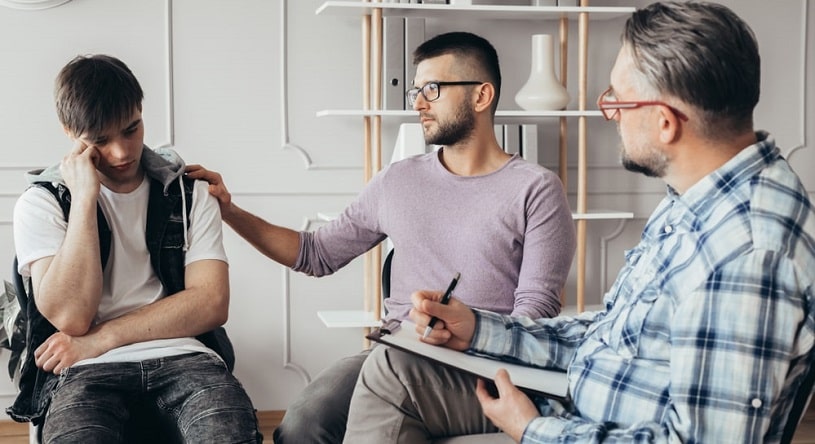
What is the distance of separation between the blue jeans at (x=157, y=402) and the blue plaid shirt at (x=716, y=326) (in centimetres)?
71

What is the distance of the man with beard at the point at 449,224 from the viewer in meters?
2.06

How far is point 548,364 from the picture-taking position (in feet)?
5.34

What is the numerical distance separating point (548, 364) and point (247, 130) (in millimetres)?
1963

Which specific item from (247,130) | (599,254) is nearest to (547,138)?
(599,254)

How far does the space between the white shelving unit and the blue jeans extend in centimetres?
128

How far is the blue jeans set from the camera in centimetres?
175

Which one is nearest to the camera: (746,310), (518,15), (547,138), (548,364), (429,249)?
(746,310)

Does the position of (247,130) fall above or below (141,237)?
above

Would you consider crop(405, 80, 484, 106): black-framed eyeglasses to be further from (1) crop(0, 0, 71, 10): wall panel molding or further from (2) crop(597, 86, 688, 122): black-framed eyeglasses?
(1) crop(0, 0, 71, 10): wall panel molding

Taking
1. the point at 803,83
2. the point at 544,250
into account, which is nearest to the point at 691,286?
the point at 544,250

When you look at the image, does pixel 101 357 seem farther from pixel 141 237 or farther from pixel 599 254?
pixel 599 254

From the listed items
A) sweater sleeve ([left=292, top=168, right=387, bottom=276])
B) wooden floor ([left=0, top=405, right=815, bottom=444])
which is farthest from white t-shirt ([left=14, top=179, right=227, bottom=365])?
Result: wooden floor ([left=0, top=405, right=815, bottom=444])

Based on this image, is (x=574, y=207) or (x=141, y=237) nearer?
(x=141, y=237)

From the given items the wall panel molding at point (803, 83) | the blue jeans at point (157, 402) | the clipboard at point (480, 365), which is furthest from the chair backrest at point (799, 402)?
the wall panel molding at point (803, 83)
